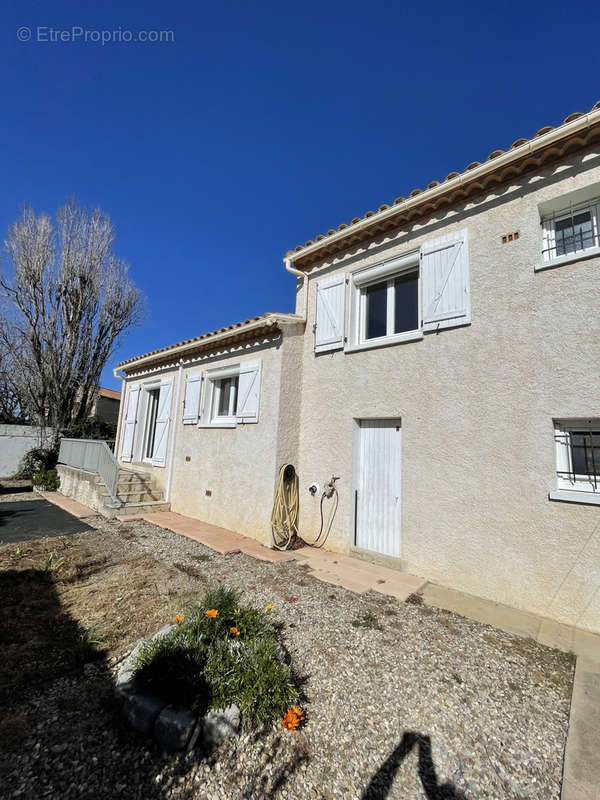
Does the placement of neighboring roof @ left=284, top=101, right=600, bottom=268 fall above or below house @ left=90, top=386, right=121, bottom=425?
above

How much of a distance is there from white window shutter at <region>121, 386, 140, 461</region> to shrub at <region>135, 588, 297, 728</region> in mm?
9544

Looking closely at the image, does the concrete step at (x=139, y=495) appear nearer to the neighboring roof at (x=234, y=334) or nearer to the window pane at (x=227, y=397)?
the window pane at (x=227, y=397)

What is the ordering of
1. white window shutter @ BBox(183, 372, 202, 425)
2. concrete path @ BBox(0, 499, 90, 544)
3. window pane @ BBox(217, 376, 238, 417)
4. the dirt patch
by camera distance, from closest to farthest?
the dirt patch
concrete path @ BBox(0, 499, 90, 544)
window pane @ BBox(217, 376, 238, 417)
white window shutter @ BBox(183, 372, 202, 425)

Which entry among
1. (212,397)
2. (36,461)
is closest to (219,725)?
(212,397)

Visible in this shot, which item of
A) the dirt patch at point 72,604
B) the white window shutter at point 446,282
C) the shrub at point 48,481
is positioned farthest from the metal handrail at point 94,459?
the white window shutter at point 446,282

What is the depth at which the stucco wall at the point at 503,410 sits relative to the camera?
3975mm

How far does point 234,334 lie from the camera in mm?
7555

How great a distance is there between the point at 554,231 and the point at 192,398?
788 centimetres

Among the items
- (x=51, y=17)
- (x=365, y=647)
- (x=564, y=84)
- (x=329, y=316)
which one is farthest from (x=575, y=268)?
(x=51, y=17)

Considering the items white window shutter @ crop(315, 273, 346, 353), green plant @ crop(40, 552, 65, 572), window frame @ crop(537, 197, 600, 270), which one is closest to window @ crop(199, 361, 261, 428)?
white window shutter @ crop(315, 273, 346, 353)

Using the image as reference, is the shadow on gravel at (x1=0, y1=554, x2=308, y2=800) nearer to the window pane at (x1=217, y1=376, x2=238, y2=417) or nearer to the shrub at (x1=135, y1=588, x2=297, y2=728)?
the shrub at (x1=135, y1=588, x2=297, y2=728)

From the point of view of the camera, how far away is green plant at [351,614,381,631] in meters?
3.56

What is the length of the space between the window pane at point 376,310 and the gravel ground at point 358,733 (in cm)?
459

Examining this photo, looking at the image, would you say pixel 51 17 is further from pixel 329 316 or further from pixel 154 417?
pixel 154 417
